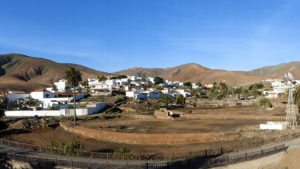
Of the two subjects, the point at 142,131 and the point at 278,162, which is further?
the point at 142,131

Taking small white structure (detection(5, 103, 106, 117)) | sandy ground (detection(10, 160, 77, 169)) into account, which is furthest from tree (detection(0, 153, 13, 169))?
small white structure (detection(5, 103, 106, 117))

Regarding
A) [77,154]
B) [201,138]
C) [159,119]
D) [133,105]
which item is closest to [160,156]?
[77,154]

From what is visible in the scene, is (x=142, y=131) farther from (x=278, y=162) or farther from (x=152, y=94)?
(x=152, y=94)

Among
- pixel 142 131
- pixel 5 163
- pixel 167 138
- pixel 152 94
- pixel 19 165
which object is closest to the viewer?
pixel 19 165

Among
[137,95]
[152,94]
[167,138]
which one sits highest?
[152,94]

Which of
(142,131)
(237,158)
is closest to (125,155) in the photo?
(237,158)

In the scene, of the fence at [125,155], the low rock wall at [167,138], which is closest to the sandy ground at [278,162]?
the fence at [125,155]

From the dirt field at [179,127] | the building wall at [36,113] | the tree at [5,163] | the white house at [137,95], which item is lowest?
the dirt field at [179,127]

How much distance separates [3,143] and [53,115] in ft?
112

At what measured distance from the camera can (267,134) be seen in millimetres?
31062

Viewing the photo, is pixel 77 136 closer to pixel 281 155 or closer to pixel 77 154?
pixel 77 154

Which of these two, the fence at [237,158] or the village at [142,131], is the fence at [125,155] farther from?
the fence at [237,158]

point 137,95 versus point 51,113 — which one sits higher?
point 137,95

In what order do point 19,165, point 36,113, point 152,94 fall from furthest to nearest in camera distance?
1. point 152,94
2. point 36,113
3. point 19,165
